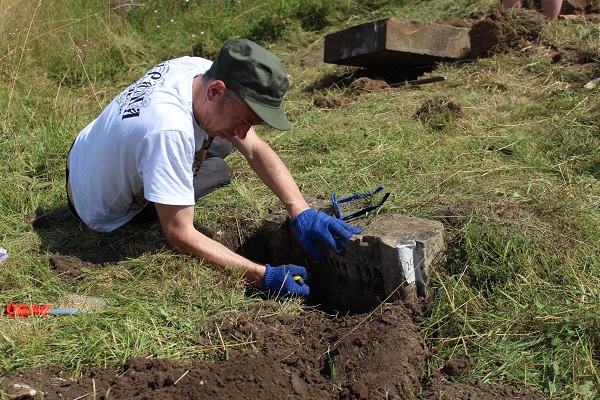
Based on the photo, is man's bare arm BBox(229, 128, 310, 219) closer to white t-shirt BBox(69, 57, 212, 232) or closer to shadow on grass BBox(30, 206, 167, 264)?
white t-shirt BBox(69, 57, 212, 232)

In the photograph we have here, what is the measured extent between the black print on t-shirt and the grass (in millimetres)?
714

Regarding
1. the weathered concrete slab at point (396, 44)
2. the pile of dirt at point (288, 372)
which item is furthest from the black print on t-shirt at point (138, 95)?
the weathered concrete slab at point (396, 44)

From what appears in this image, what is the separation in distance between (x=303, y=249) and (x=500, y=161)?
4.62 ft

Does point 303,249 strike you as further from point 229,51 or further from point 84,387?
point 84,387

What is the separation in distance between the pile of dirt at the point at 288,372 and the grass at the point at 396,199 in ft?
0.28

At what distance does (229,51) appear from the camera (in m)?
2.85

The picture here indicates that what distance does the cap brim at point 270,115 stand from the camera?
282cm

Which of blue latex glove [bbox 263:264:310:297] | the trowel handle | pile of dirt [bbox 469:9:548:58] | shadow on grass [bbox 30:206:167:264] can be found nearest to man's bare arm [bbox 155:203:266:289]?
blue latex glove [bbox 263:264:310:297]

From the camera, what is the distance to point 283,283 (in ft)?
10.1

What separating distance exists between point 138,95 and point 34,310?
3.54 ft

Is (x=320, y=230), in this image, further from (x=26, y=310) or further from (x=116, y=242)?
(x=26, y=310)

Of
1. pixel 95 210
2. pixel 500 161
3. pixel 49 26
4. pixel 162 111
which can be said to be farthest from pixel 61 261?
pixel 49 26

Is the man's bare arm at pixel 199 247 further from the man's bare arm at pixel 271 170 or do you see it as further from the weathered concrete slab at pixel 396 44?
the weathered concrete slab at pixel 396 44

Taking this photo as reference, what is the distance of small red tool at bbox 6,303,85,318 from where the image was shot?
9.27 feet
